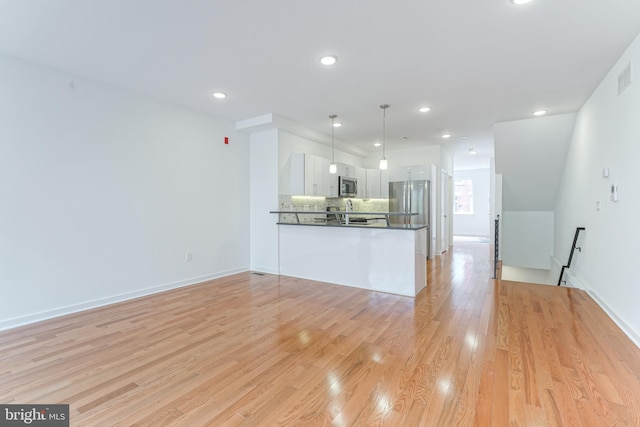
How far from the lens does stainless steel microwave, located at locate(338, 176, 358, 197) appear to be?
6.61 m

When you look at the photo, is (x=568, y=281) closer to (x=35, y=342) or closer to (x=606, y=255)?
(x=606, y=255)

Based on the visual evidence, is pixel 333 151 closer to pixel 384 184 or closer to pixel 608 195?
pixel 384 184

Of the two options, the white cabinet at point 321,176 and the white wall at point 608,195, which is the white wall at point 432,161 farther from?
the white wall at point 608,195

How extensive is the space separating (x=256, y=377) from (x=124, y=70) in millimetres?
3528

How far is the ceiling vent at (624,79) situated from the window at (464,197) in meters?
10.0

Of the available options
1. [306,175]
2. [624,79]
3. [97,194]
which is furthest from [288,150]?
[624,79]

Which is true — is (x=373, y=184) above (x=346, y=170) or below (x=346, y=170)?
below

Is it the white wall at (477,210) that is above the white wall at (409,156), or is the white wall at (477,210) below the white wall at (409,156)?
below

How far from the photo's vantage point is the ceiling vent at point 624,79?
2.85m

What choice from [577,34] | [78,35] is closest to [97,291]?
[78,35]

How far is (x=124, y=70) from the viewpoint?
3.37 meters

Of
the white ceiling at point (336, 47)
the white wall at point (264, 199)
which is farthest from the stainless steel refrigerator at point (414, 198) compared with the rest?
the white wall at point (264, 199)

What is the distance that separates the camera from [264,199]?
5.60m

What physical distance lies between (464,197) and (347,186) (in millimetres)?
8183
